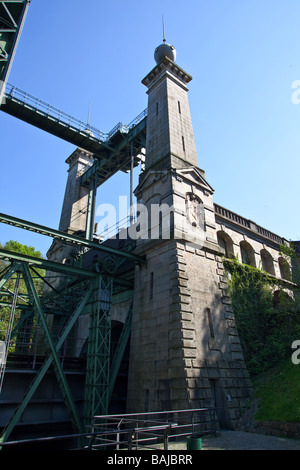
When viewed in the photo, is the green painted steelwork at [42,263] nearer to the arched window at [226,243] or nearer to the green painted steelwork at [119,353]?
the green painted steelwork at [119,353]

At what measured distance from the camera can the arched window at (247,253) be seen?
23359mm

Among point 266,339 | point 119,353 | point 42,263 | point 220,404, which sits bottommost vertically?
point 220,404

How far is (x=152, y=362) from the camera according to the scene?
42.2ft

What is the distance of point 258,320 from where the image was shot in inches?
690

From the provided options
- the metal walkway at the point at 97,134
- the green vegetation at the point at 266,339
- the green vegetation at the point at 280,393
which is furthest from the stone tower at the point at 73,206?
the green vegetation at the point at 280,393

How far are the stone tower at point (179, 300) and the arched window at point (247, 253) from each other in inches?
277

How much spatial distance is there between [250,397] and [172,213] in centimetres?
881

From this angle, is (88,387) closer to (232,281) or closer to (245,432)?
(245,432)

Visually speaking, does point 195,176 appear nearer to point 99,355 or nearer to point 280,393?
point 99,355

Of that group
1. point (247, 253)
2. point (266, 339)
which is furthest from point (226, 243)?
point (266, 339)

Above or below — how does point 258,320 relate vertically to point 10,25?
below

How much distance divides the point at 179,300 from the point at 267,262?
600 inches
